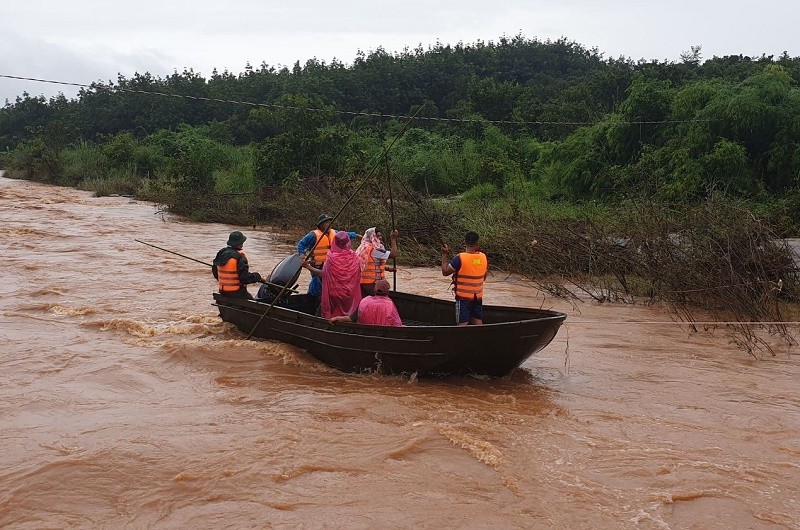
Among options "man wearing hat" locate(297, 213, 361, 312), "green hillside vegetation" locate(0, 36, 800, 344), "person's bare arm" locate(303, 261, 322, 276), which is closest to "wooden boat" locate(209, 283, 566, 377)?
"person's bare arm" locate(303, 261, 322, 276)

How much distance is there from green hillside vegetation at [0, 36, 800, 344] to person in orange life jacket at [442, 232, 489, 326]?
1.38 m

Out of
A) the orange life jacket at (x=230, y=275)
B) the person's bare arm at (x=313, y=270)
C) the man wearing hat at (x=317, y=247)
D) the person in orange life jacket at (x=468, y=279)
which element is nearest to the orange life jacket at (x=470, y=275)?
the person in orange life jacket at (x=468, y=279)

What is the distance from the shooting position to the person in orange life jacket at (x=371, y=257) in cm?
824

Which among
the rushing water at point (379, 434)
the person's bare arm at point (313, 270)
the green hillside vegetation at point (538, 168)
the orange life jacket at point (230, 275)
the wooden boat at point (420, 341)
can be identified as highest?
the green hillside vegetation at point (538, 168)

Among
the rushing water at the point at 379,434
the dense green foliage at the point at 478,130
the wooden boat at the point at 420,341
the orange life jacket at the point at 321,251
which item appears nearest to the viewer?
the rushing water at the point at 379,434

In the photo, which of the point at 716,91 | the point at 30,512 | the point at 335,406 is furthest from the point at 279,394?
the point at 716,91

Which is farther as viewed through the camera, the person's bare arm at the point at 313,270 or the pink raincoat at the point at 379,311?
the person's bare arm at the point at 313,270

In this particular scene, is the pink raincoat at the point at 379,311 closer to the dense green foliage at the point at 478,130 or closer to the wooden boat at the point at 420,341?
the wooden boat at the point at 420,341

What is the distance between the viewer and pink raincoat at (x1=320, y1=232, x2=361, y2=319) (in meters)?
7.95

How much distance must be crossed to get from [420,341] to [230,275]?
2.70 meters

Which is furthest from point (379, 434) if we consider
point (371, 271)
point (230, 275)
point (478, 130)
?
point (478, 130)

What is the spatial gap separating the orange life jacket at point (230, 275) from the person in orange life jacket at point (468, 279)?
8.31 feet

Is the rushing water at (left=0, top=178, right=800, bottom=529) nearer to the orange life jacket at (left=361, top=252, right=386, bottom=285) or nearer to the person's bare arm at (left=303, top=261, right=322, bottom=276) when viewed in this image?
the person's bare arm at (left=303, top=261, right=322, bottom=276)

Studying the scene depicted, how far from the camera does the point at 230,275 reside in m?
8.65
